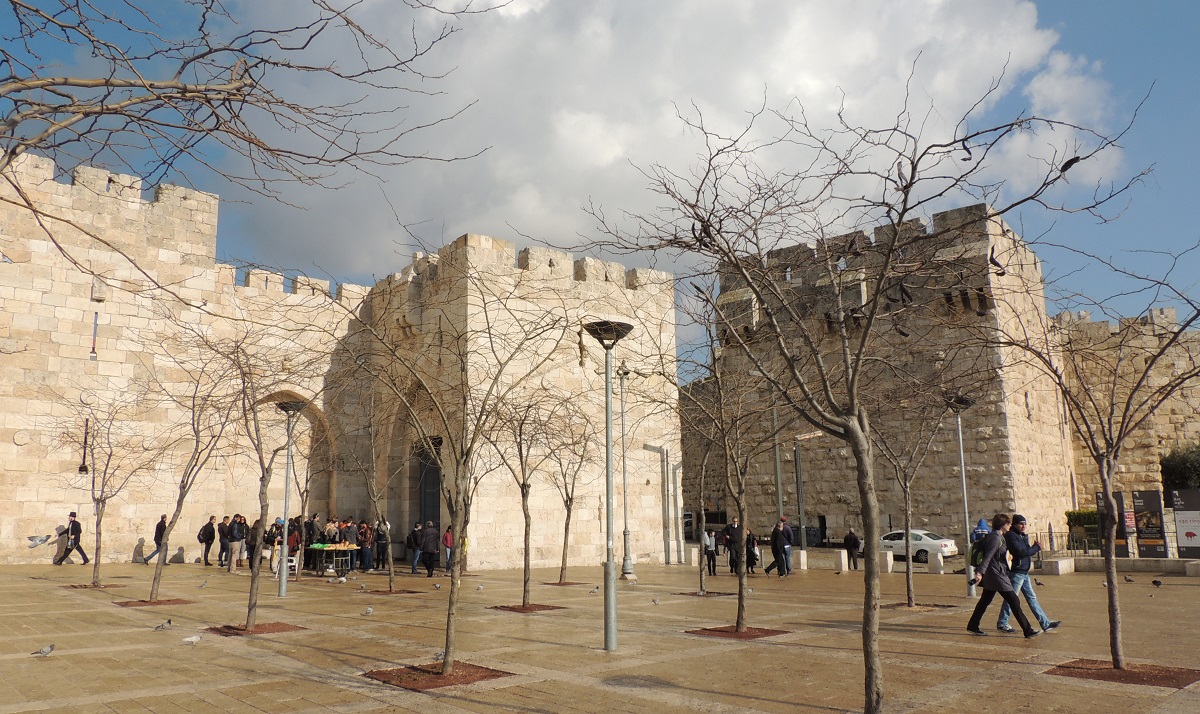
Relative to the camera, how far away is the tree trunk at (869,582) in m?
5.03

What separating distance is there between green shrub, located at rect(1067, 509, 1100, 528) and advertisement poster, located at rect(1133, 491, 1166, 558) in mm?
6046

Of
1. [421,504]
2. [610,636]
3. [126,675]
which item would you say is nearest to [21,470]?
[421,504]

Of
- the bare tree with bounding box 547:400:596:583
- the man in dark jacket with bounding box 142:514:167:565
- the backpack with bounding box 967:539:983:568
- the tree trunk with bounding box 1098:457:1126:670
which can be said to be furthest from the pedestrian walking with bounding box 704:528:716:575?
the man in dark jacket with bounding box 142:514:167:565

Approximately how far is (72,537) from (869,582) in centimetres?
1972

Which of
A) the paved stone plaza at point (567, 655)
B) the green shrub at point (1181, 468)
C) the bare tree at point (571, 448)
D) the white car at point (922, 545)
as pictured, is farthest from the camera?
the green shrub at point (1181, 468)

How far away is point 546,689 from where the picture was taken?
6609mm

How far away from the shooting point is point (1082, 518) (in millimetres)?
26625

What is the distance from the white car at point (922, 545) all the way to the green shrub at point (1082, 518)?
673 cm

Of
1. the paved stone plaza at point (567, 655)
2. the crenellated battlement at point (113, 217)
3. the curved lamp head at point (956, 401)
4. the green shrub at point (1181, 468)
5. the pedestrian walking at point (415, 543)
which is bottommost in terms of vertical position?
the paved stone plaza at point (567, 655)

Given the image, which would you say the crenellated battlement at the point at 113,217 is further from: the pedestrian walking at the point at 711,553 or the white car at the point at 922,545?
the white car at the point at 922,545

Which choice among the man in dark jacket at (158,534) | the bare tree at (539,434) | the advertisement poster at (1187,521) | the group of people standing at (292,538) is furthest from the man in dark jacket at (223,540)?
the advertisement poster at (1187,521)

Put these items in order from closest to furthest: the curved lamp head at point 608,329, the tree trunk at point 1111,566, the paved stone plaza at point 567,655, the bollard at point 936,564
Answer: the paved stone plaza at point 567,655 < the tree trunk at point 1111,566 < the curved lamp head at point 608,329 < the bollard at point 936,564

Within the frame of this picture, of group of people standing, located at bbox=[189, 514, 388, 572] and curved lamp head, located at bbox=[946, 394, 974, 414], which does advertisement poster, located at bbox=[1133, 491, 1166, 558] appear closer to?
curved lamp head, located at bbox=[946, 394, 974, 414]

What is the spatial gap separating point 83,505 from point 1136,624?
71.9 ft
